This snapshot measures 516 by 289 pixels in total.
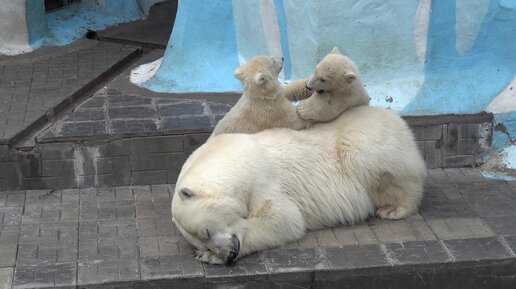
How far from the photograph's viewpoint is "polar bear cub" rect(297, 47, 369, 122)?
4.99 m

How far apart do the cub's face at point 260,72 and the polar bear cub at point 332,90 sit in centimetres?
23

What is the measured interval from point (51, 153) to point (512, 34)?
131 inches

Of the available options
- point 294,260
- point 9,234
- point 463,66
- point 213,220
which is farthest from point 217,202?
point 463,66

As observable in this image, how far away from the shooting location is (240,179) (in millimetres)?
4727

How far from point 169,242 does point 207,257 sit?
372mm

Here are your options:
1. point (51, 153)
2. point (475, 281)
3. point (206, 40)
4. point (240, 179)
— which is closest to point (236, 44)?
point (206, 40)

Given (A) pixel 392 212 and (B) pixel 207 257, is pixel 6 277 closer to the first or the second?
(B) pixel 207 257

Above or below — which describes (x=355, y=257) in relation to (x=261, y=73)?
below

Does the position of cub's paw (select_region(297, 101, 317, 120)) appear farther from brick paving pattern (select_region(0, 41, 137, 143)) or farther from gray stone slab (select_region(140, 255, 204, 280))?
brick paving pattern (select_region(0, 41, 137, 143))

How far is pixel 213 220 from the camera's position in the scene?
14.9 ft

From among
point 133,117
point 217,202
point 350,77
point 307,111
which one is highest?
point 350,77

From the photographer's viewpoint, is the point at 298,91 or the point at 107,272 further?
the point at 298,91

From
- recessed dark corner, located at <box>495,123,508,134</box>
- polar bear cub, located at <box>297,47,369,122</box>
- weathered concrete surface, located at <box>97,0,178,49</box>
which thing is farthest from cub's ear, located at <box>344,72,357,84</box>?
weathered concrete surface, located at <box>97,0,178,49</box>

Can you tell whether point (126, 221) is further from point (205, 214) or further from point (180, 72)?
point (180, 72)
